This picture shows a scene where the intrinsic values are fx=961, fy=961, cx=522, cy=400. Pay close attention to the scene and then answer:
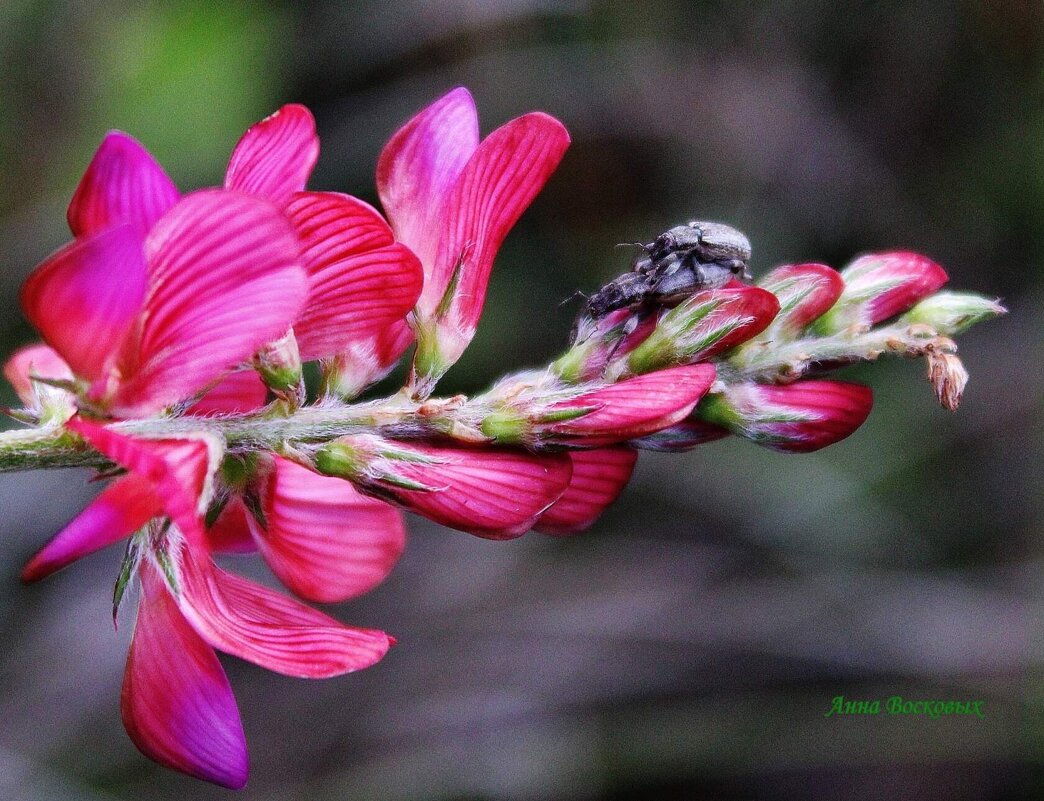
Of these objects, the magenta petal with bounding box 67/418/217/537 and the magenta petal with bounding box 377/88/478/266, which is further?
the magenta petal with bounding box 377/88/478/266

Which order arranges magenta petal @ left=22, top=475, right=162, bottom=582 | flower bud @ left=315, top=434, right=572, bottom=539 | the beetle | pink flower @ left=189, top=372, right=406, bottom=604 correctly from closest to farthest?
1. magenta petal @ left=22, top=475, right=162, bottom=582
2. flower bud @ left=315, top=434, right=572, bottom=539
3. the beetle
4. pink flower @ left=189, top=372, right=406, bottom=604

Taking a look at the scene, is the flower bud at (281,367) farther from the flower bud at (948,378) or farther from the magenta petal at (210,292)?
the flower bud at (948,378)

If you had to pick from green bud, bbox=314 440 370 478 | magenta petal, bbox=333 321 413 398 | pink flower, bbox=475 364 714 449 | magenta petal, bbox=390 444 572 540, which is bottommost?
green bud, bbox=314 440 370 478

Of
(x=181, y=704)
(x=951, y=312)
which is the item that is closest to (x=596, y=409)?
(x=951, y=312)

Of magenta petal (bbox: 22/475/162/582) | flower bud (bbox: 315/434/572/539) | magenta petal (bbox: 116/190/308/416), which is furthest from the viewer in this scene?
flower bud (bbox: 315/434/572/539)

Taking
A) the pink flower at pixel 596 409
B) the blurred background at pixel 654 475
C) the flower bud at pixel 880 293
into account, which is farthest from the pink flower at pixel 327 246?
the blurred background at pixel 654 475

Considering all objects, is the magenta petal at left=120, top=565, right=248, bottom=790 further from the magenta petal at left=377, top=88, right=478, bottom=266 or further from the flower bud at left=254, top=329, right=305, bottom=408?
the magenta petal at left=377, top=88, right=478, bottom=266

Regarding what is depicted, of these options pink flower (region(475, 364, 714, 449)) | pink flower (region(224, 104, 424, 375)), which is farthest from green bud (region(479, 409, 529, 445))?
pink flower (region(224, 104, 424, 375))

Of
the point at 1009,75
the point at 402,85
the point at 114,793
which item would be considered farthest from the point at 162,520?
the point at 1009,75
